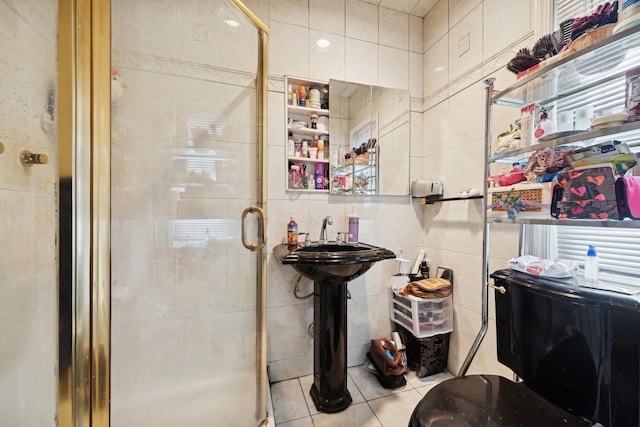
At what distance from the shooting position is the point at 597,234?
0.97 meters

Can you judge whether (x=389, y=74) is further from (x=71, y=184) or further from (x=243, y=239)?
(x=71, y=184)

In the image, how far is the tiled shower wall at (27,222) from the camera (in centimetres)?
58

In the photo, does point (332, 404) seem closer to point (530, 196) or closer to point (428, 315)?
point (428, 315)

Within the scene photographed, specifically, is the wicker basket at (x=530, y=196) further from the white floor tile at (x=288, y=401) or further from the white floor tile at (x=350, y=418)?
the white floor tile at (x=288, y=401)

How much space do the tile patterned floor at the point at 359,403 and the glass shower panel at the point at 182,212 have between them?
0.24 metres

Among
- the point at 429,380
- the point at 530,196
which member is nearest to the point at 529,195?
the point at 530,196

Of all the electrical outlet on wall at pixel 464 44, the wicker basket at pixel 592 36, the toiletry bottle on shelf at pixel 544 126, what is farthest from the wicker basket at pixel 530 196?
the electrical outlet on wall at pixel 464 44

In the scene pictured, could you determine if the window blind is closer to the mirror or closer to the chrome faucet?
the mirror

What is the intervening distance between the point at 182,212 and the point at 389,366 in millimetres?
1426

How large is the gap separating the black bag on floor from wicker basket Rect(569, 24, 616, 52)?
1605mm

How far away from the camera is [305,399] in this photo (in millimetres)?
1409

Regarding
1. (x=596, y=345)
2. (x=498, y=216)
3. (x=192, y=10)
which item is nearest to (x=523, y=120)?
(x=498, y=216)

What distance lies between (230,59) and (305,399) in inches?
72.1

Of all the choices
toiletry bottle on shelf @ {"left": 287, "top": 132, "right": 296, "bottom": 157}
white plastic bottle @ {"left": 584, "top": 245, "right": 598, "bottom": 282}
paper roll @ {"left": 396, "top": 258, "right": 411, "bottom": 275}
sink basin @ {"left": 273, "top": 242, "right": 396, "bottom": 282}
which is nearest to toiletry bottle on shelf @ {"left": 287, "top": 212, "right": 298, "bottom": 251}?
sink basin @ {"left": 273, "top": 242, "right": 396, "bottom": 282}
